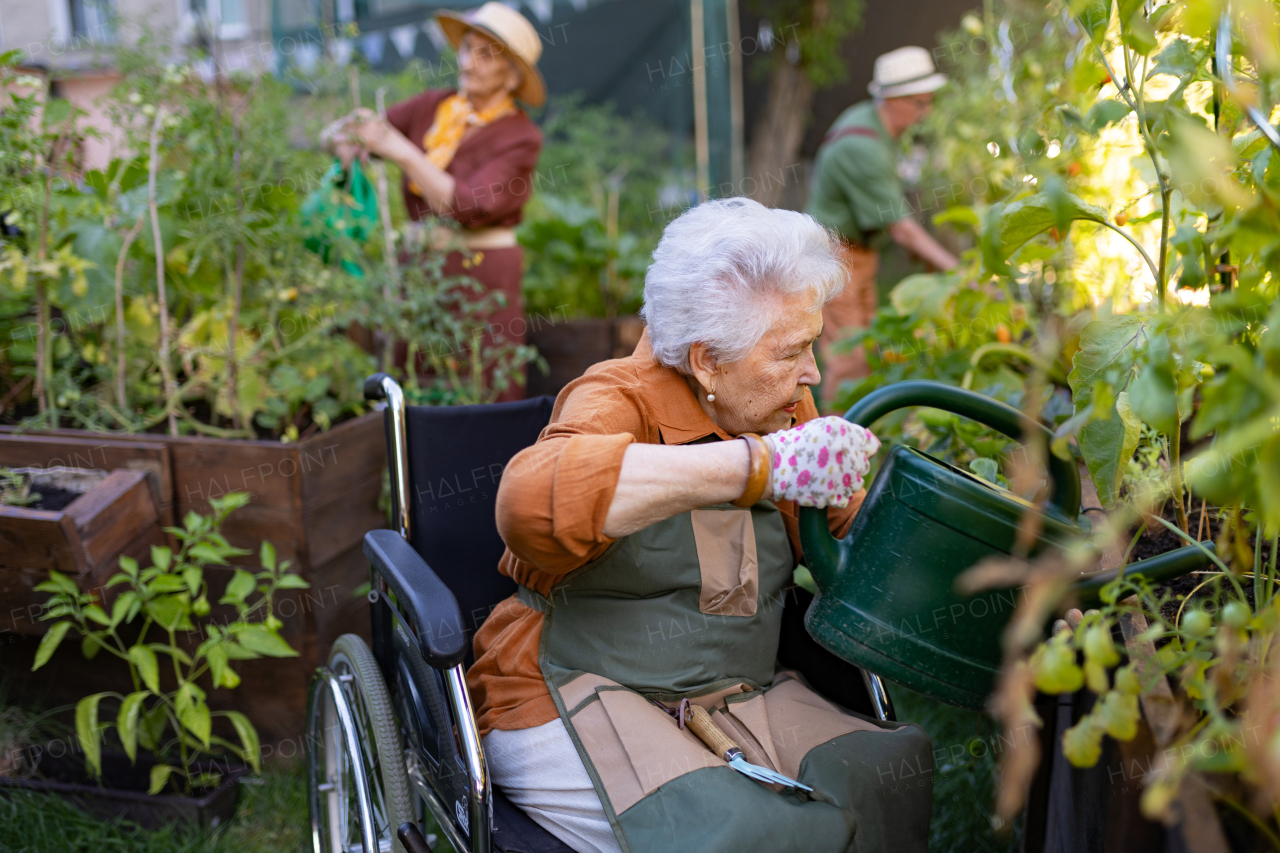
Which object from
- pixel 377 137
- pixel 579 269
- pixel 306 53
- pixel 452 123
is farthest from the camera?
pixel 306 53

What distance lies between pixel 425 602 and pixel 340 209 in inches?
62.8

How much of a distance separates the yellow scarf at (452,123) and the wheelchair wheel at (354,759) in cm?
190

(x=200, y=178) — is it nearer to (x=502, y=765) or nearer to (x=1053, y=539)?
(x=502, y=765)

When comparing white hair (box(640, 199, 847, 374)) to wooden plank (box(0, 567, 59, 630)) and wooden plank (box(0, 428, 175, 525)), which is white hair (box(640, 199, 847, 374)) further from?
wooden plank (box(0, 567, 59, 630))

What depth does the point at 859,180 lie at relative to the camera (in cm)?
419

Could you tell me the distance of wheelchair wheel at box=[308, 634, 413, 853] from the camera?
1.46 metres

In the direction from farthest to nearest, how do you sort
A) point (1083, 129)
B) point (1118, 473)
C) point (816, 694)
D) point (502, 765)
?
point (816, 694), point (502, 765), point (1083, 129), point (1118, 473)

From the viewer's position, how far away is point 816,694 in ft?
4.93

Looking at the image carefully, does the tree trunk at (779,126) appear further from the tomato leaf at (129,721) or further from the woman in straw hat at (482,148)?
the tomato leaf at (129,721)

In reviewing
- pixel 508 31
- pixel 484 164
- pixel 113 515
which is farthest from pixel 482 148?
pixel 113 515

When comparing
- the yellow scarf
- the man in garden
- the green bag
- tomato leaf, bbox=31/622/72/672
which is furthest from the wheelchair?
the man in garden

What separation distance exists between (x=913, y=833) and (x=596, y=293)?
313cm

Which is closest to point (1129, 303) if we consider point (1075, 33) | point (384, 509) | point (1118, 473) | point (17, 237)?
point (1075, 33)

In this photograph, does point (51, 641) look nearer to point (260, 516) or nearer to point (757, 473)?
point (260, 516)
